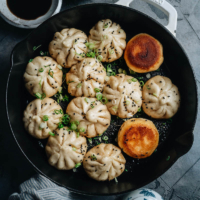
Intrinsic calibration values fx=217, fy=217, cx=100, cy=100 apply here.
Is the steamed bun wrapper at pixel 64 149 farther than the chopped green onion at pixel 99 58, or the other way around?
the chopped green onion at pixel 99 58

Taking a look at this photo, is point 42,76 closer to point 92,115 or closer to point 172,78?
point 92,115

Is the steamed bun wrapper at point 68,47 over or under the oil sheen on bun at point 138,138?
over

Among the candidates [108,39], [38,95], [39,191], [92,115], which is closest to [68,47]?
[108,39]

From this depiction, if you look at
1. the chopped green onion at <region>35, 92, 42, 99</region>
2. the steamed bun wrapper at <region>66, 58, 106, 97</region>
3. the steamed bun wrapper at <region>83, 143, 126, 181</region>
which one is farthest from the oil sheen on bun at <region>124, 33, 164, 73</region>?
the chopped green onion at <region>35, 92, 42, 99</region>

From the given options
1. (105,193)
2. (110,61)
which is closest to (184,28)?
(110,61)

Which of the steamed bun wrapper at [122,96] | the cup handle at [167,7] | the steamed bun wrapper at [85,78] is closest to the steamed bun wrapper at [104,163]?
the steamed bun wrapper at [122,96]

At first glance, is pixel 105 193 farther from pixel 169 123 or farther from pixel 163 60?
pixel 163 60

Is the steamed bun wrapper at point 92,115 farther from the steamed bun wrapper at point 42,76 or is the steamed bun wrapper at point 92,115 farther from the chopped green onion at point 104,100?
the steamed bun wrapper at point 42,76
